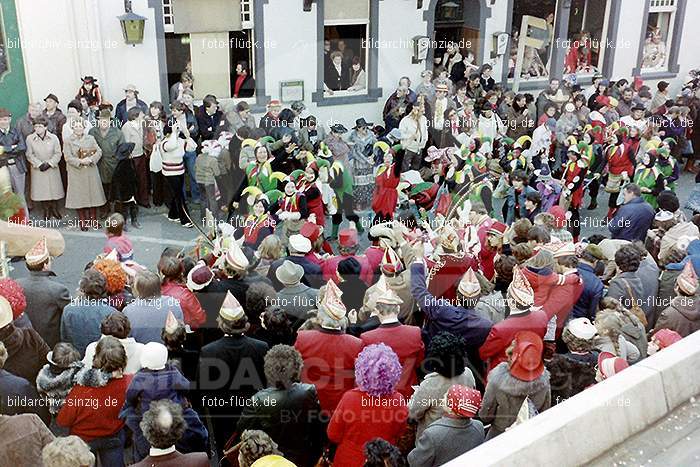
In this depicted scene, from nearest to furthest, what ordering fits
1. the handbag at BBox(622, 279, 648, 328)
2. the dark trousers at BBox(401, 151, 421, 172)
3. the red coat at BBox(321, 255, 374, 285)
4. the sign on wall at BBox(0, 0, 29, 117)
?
the handbag at BBox(622, 279, 648, 328)
the red coat at BBox(321, 255, 374, 285)
the sign on wall at BBox(0, 0, 29, 117)
the dark trousers at BBox(401, 151, 421, 172)

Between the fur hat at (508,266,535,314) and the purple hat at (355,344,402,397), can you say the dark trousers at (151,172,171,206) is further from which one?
the purple hat at (355,344,402,397)

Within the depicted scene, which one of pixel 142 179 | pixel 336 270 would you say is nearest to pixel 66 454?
pixel 336 270

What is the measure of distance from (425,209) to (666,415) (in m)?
6.49

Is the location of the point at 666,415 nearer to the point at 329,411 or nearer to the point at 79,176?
the point at 329,411

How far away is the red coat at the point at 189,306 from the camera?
5637 millimetres

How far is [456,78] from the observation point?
48.0 ft

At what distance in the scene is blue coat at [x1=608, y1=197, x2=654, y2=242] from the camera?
8438mm

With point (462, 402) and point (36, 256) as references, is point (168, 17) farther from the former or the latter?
point (462, 402)

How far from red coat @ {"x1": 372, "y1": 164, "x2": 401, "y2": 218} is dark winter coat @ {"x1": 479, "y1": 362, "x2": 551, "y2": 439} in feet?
18.7

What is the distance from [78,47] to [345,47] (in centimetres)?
476

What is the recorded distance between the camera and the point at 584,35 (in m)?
16.8

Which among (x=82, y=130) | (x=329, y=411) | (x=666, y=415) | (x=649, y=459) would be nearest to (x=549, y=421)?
(x=649, y=459)

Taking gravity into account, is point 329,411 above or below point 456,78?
below

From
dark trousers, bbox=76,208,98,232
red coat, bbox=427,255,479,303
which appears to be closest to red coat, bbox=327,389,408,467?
red coat, bbox=427,255,479,303
